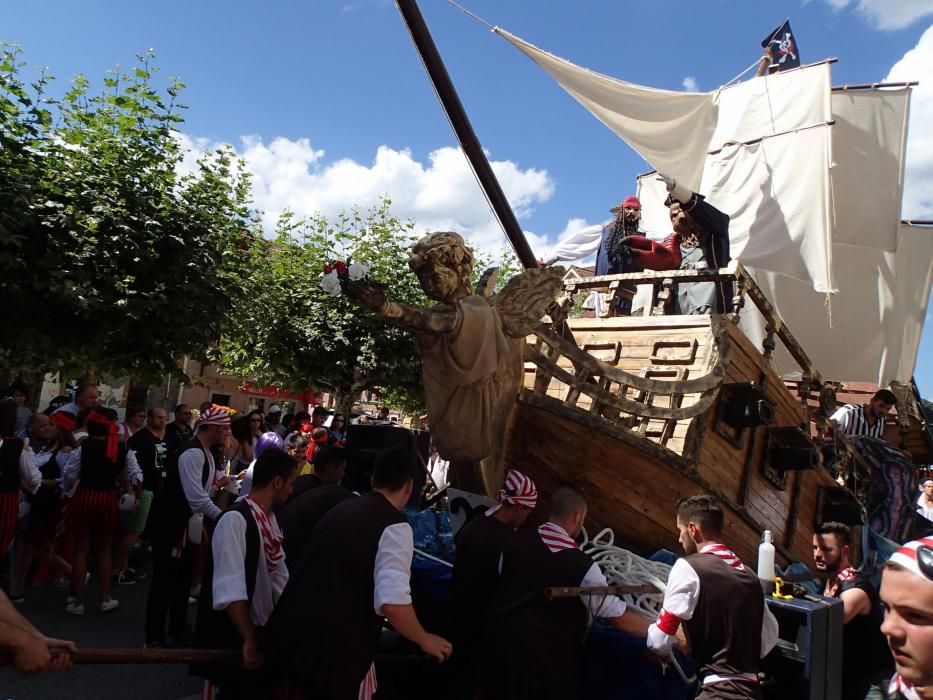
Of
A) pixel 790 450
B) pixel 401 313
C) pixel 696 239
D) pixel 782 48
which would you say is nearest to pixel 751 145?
pixel 782 48

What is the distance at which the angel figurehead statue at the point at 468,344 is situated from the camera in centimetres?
392

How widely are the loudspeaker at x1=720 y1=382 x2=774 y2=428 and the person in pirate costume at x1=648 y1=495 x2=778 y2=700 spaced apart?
2.52m

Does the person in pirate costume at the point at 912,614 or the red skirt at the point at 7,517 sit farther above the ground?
the person in pirate costume at the point at 912,614

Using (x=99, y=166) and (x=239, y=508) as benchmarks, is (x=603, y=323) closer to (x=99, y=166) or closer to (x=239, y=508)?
(x=239, y=508)

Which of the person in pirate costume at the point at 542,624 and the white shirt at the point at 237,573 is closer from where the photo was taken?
the white shirt at the point at 237,573

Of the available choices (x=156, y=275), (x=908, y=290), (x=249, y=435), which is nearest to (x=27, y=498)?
(x=249, y=435)

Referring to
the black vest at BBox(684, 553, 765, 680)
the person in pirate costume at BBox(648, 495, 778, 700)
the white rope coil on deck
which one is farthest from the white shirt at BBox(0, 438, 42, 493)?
the black vest at BBox(684, 553, 765, 680)

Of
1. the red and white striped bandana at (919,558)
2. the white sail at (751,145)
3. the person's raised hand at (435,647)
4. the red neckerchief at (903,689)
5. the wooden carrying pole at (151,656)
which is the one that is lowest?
Result: the wooden carrying pole at (151,656)

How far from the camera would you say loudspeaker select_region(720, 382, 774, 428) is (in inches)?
207

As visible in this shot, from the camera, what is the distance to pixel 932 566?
1484mm

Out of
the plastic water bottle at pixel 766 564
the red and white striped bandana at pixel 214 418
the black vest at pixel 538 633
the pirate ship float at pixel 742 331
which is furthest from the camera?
the red and white striped bandana at pixel 214 418

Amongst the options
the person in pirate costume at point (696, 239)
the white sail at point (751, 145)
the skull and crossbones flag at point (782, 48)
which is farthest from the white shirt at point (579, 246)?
the skull and crossbones flag at point (782, 48)

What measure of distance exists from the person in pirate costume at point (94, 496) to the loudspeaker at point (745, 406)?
16.3ft

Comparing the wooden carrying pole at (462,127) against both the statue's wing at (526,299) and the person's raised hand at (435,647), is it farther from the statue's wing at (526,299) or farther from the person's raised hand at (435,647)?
the person's raised hand at (435,647)
